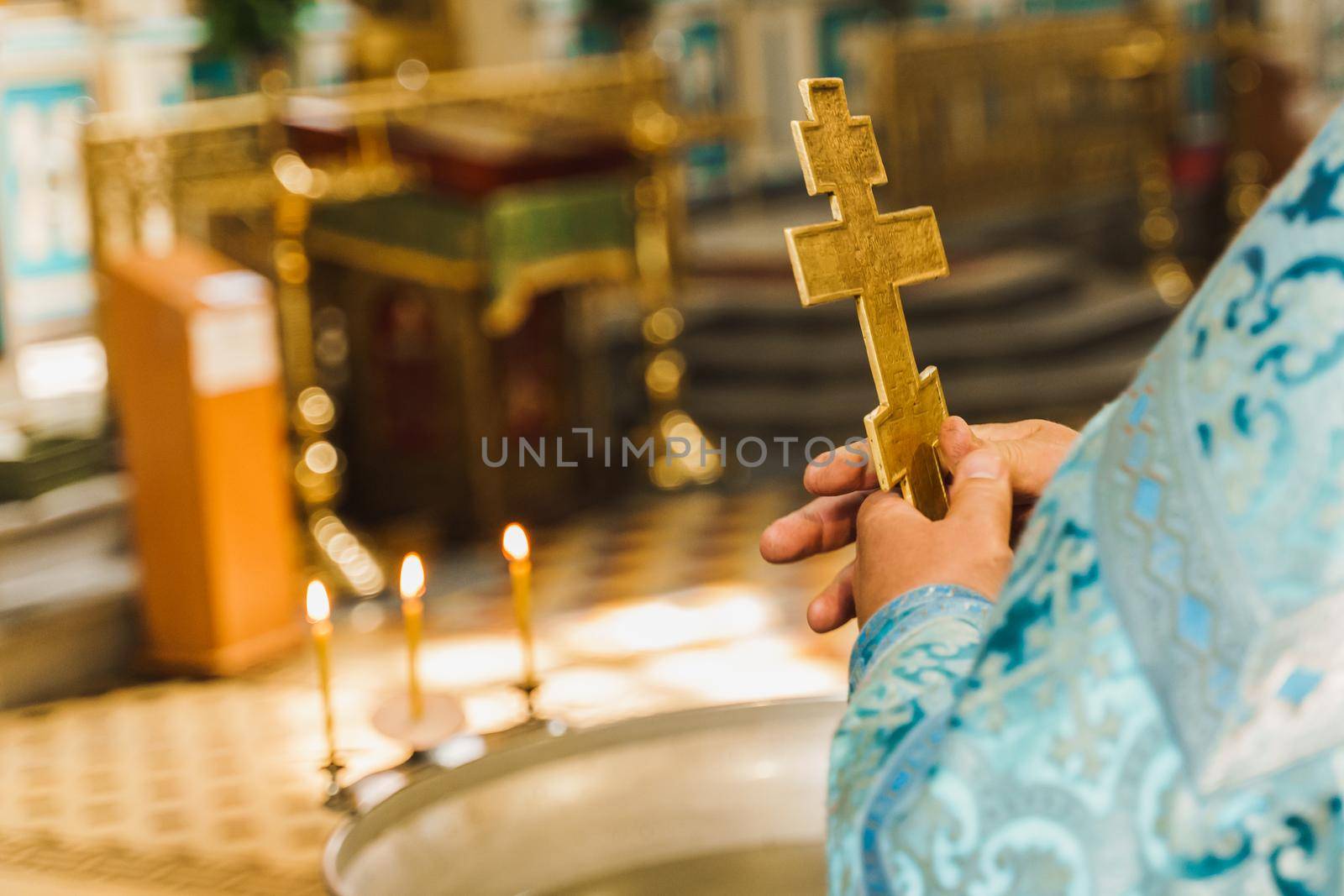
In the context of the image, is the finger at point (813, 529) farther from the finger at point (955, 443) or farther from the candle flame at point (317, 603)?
the candle flame at point (317, 603)

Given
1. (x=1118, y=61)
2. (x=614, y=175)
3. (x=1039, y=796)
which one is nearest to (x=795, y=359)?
(x=614, y=175)

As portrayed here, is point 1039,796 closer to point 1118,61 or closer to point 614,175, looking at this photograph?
point 614,175

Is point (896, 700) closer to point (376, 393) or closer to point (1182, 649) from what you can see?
point (1182, 649)

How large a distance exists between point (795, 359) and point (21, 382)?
3.30 m

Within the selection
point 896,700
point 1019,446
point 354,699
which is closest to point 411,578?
point 1019,446

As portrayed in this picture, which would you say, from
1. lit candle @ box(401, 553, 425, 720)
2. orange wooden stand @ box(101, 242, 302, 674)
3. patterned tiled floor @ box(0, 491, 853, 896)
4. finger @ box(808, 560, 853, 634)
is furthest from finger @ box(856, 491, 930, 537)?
orange wooden stand @ box(101, 242, 302, 674)

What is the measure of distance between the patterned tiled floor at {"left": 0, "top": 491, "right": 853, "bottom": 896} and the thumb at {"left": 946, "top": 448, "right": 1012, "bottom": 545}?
8.63 ft

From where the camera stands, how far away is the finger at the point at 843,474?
117 centimetres

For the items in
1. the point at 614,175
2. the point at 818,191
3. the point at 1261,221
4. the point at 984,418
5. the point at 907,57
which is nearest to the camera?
the point at 1261,221

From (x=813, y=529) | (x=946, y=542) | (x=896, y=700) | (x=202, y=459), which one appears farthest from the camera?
(x=202, y=459)

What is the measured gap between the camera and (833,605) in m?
1.15

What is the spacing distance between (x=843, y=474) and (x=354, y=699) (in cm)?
347

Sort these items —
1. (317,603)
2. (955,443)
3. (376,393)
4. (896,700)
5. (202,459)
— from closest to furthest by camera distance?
(896,700), (955,443), (317,603), (202,459), (376,393)

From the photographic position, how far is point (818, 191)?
45.8 inches
